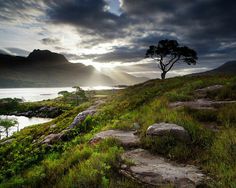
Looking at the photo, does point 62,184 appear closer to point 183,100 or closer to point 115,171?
point 115,171

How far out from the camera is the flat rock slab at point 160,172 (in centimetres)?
442

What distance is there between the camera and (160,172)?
4.89 meters

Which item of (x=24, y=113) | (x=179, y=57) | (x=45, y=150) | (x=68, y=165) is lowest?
(x=24, y=113)

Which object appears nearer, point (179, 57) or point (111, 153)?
point (111, 153)

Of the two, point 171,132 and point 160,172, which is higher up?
point 171,132

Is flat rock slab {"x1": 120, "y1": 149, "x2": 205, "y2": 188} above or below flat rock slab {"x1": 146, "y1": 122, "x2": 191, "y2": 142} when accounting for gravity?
below

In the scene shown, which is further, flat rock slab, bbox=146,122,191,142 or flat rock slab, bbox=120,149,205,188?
flat rock slab, bbox=146,122,191,142

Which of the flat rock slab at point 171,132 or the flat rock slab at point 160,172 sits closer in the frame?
the flat rock slab at point 160,172

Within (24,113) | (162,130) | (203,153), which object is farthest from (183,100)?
(24,113)

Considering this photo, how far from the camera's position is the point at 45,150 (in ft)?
38.4

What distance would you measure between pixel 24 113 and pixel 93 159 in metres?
118

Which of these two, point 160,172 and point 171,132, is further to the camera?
point 171,132

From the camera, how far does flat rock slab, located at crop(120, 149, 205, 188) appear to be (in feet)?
14.5

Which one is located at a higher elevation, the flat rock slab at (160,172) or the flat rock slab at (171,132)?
the flat rock slab at (171,132)
